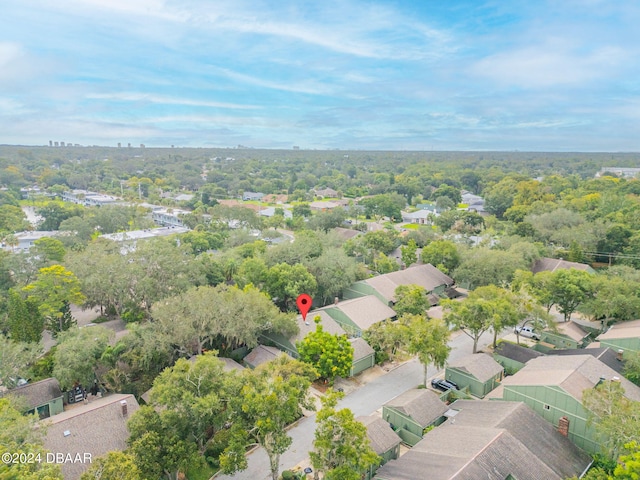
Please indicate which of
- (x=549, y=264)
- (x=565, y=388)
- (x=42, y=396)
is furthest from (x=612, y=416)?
(x=549, y=264)

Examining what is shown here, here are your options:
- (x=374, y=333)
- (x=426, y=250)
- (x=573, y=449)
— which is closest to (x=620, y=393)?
(x=573, y=449)

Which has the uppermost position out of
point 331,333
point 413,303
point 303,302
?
point 413,303

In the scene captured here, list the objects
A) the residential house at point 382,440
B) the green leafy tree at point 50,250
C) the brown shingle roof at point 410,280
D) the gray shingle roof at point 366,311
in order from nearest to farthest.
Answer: the residential house at point 382,440 → the gray shingle roof at point 366,311 → the green leafy tree at point 50,250 → the brown shingle roof at point 410,280

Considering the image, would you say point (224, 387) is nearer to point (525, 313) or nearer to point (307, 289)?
point (307, 289)

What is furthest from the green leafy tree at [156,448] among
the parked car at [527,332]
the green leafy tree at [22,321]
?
the parked car at [527,332]

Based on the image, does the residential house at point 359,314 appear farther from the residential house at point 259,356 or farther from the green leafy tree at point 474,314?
the residential house at point 259,356

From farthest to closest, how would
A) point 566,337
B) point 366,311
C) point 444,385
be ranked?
point 366,311 → point 566,337 → point 444,385

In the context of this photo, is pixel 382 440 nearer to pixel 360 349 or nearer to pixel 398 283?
pixel 360 349
